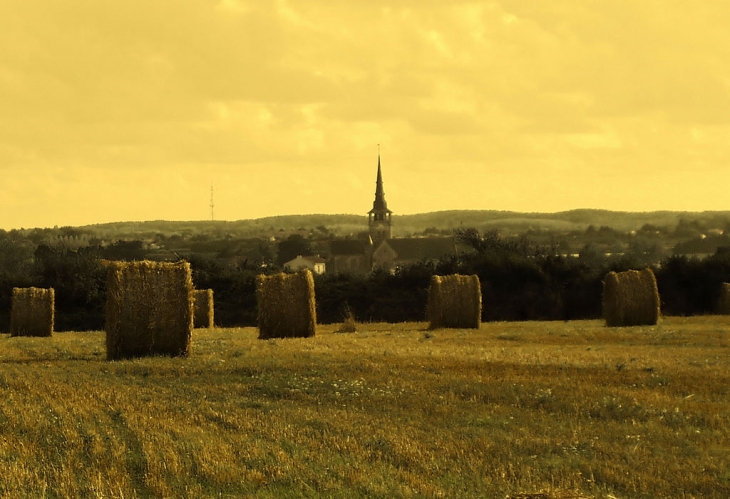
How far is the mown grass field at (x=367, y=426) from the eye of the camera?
10.9 meters

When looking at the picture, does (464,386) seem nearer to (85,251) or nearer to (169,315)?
(169,315)

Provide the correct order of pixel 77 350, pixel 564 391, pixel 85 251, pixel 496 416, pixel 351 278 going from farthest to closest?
pixel 85 251, pixel 351 278, pixel 77 350, pixel 564 391, pixel 496 416

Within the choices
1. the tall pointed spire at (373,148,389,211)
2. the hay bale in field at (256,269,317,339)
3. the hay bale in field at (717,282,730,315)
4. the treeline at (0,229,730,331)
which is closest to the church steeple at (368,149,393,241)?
the tall pointed spire at (373,148,389,211)

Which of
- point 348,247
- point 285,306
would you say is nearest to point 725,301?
point 285,306

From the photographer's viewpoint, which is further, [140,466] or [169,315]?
[169,315]

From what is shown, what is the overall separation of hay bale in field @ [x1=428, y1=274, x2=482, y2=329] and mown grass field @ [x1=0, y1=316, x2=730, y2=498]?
597 inches

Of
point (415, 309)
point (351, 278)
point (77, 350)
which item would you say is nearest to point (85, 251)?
point (351, 278)

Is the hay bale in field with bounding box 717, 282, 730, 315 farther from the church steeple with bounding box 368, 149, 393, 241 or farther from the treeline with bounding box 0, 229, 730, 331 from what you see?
the church steeple with bounding box 368, 149, 393, 241

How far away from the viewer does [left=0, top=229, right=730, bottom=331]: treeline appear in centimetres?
6153

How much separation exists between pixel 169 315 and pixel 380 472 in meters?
14.6

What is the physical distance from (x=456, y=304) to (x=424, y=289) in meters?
27.8

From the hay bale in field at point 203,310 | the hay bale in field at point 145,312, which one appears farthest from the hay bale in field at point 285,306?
the hay bale in field at point 203,310

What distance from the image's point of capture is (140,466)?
11555 mm

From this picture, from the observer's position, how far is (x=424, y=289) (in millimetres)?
67438
